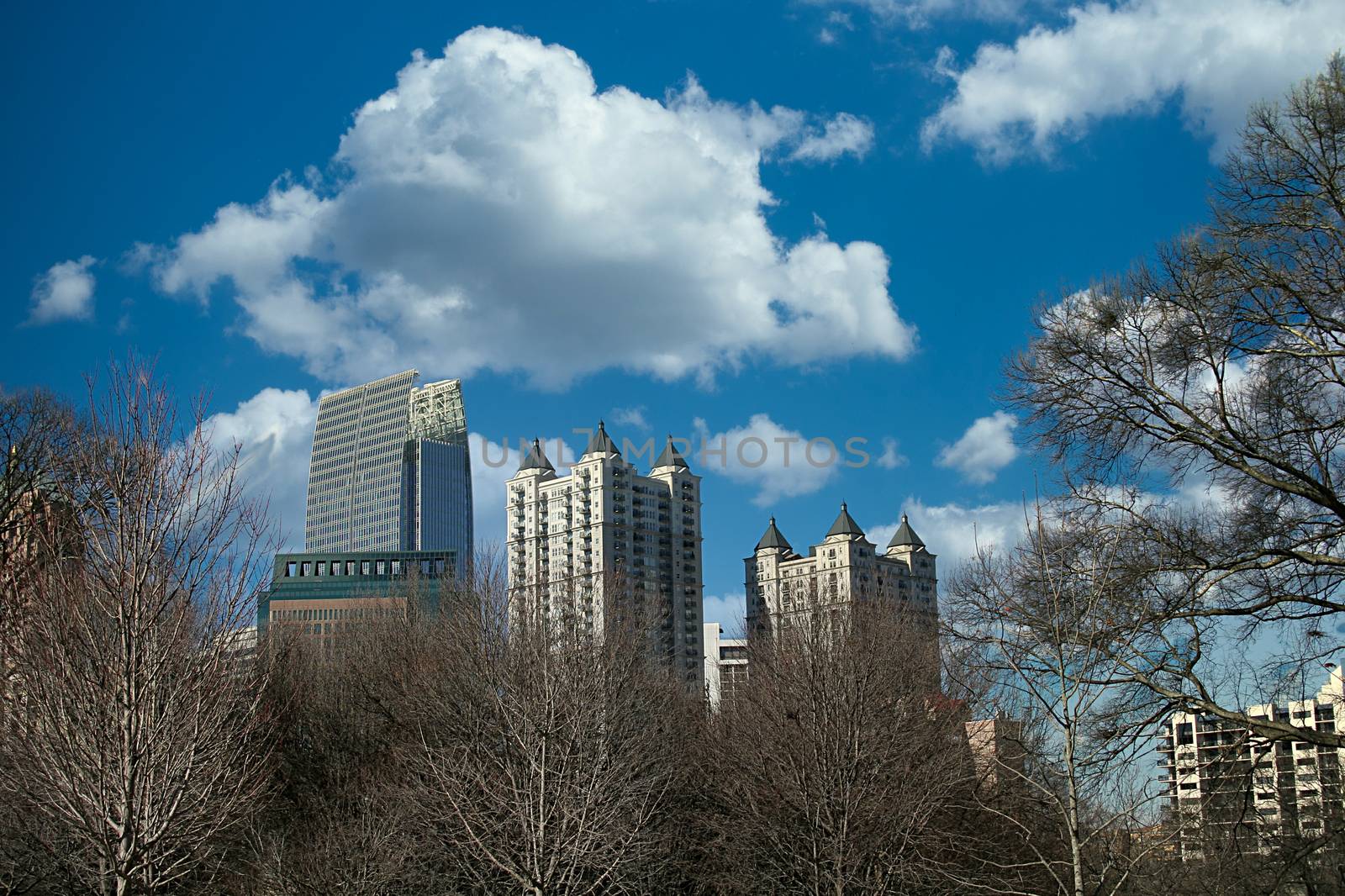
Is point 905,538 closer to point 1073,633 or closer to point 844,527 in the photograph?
point 844,527

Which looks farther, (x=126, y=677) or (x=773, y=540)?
(x=773, y=540)

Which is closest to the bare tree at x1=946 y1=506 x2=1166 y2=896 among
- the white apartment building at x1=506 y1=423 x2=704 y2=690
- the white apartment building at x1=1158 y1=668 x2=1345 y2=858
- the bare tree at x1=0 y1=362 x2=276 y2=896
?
the white apartment building at x1=1158 y1=668 x2=1345 y2=858

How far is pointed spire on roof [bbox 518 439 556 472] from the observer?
526 ft

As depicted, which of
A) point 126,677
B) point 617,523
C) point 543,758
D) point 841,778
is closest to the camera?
point 126,677

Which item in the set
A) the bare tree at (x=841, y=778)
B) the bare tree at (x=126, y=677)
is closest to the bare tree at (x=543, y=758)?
the bare tree at (x=841, y=778)

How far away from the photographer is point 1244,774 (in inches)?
551

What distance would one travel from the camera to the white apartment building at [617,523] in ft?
486

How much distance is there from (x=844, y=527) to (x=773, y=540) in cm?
1247

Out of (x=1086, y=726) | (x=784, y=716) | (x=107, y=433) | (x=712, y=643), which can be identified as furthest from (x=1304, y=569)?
(x=712, y=643)

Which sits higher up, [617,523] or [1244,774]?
[617,523]

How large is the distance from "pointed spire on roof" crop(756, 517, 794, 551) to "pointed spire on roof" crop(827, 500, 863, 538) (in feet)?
32.5

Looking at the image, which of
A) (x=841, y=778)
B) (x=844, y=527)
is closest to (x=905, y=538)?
(x=844, y=527)

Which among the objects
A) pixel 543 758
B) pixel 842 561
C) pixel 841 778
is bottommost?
pixel 841 778

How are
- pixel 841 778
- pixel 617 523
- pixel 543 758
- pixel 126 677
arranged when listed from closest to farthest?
pixel 126 677 → pixel 543 758 → pixel 841 778 → pixel 617 523
